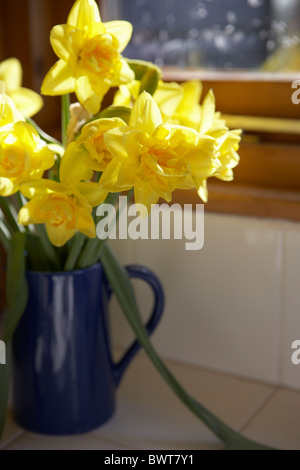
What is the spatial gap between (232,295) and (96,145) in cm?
43

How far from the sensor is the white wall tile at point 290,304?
96cm

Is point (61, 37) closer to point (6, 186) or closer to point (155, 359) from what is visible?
point (6, 186)

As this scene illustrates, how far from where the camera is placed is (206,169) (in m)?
0.68

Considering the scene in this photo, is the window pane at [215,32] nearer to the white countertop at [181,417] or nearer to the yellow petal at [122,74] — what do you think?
the yellow petal at [122,74]

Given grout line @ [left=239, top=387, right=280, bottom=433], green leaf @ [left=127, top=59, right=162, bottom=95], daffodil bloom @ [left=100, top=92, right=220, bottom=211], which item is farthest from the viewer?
grout line @ [left=239, top=387, right=280, bottom=433]

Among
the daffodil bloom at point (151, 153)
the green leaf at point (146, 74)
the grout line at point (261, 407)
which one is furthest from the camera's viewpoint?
the grout line at point (261, 407)

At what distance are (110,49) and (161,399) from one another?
1.69 feet

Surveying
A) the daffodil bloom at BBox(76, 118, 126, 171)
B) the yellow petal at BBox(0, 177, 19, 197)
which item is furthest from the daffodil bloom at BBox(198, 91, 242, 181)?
the yellow petal at BBox(0, 177, 19, 197)

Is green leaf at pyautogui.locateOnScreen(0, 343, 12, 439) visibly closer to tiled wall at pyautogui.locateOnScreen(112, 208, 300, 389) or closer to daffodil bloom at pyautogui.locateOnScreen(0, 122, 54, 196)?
daffodil bloom at pyautogui.locateOnScreen(0, 122, 54, 196)

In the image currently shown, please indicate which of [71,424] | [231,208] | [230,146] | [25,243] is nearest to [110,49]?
[230,146]

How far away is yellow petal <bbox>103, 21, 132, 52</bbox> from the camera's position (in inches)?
28.5

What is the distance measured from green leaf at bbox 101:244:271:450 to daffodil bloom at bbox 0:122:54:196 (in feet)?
0.66

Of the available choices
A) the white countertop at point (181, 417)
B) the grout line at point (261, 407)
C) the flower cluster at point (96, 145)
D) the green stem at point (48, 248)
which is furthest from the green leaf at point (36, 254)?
the grout line at point (261, 407)
